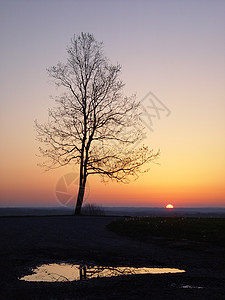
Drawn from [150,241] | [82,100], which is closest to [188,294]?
[150,241]

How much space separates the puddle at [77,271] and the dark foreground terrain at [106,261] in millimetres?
353

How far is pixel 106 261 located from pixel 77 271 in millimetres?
1489

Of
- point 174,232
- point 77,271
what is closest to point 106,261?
point 77,271

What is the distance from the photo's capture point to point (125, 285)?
7.45 metres

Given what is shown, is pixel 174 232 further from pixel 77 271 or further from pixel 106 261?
pixel 77 271

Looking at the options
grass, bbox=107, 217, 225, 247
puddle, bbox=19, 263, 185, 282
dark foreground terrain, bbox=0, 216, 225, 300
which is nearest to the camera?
dark foreground terrain, bbox=0, 216, 225, 300

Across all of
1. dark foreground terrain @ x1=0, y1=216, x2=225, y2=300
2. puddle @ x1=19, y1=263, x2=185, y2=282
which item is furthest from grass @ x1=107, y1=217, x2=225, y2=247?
puddle @ x1=19, y1=263, x2=185, y2=282

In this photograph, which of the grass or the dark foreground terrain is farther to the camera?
the grass

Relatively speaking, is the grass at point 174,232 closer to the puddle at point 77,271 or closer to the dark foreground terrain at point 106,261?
the dark foreground terrain at point 106,261

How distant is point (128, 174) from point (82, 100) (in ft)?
26.5

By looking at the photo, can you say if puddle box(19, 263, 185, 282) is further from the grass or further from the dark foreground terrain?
the grass

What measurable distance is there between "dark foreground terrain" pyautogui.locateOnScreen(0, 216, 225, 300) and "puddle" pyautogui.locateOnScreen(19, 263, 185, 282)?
1.16 feet

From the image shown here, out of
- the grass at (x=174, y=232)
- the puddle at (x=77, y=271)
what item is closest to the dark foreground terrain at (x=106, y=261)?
the puddle at (x=77, y=271)

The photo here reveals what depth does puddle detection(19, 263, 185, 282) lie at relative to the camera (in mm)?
8227
